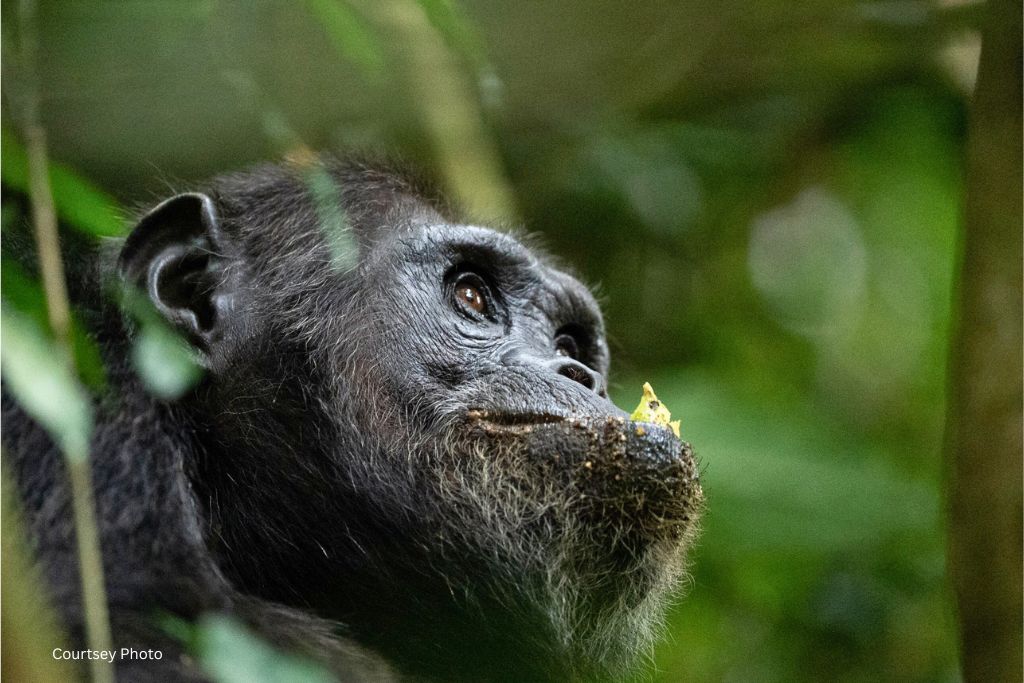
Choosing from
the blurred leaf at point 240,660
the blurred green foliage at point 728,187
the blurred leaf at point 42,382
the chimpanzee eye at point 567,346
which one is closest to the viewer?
the blurred leaf at point 42,382

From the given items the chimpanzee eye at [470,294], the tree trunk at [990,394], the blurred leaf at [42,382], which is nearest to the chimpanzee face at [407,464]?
the chimpanzee eye at [470,294]

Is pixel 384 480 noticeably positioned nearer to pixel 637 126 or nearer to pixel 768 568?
pixel 768 568

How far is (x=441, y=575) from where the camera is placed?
334 cm

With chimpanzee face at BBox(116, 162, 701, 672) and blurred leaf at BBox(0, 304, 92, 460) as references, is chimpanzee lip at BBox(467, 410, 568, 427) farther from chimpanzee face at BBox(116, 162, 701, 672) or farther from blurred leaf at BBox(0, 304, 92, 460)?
blurred leaf at BBox(0, 304, 92, 460)

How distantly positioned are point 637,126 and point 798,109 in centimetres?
122

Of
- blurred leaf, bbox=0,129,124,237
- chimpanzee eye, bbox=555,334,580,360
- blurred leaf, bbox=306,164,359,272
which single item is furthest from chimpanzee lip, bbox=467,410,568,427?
blurred leaf, bbox=0,129,124,237

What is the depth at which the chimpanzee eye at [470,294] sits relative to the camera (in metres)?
3.78

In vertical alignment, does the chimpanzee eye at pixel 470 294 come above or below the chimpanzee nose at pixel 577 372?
above

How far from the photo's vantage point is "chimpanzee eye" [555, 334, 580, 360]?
4.30 metres

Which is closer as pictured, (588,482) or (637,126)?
(588,482)

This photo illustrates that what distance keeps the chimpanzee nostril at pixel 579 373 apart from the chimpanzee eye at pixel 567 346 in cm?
46

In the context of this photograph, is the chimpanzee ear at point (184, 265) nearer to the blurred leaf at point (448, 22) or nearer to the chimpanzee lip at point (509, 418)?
the chimpanzee lip at point (509, 418)

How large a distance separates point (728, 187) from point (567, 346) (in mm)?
4234

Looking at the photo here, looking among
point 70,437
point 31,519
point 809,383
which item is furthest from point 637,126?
point 70,437
